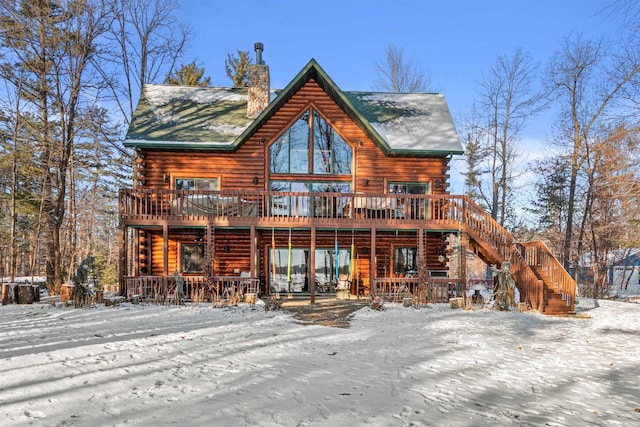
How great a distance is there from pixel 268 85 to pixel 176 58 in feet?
40.7

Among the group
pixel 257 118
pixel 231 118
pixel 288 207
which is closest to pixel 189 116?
pixel 231 118

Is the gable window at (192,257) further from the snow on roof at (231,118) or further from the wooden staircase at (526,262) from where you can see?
the wooden staircase at (526,262)

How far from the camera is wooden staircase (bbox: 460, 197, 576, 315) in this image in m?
12.4

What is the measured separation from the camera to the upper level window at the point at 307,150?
16453 millimetres

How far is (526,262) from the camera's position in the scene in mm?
13852

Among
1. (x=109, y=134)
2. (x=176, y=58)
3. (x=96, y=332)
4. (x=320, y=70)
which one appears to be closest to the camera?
(x=96, y=332)

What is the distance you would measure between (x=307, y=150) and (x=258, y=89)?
4022 mm

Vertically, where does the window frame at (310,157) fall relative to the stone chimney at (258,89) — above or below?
below

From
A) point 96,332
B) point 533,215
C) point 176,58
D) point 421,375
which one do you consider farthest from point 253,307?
point 533,215

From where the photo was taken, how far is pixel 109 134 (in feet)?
80.3

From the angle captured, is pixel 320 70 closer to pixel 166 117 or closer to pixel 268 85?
pixel 268 85

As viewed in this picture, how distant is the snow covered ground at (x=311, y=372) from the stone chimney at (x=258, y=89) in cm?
1059

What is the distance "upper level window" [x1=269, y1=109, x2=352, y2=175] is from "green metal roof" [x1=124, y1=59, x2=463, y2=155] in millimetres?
1042

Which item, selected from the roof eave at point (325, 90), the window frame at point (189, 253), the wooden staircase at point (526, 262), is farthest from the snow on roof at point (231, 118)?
the window frame at point (189, 253)
